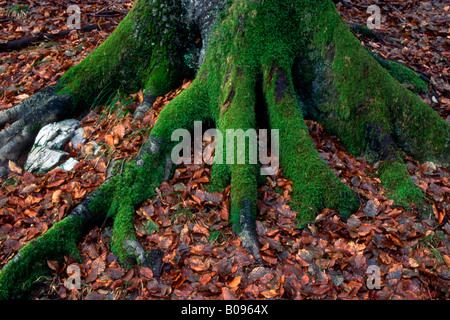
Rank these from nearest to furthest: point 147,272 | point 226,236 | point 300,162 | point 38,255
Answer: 1. point 147,272
2. point 38,255
3. point 226,236
4. point 300,162

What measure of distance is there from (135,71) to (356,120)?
315 centimetres

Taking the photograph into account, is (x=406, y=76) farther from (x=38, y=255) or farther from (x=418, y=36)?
(x=38, y=255)

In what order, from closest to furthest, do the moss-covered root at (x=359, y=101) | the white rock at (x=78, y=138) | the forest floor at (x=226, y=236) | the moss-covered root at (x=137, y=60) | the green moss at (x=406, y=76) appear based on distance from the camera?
the forest floor at (x=226, y=236) < the moss-covered root at (x=359, y=101) < the white rock at (x=78, y=138) < the moss-covered root at (x=137, y=60) < the green moss at (x=406, y=76)

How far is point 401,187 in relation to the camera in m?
3.70

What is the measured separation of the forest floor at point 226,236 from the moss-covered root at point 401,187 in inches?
3.7

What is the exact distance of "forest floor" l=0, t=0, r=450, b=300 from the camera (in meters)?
2.89

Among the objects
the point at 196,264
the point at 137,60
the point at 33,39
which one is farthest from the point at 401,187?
the point at 33,39

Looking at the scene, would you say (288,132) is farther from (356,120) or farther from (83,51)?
(83,51)

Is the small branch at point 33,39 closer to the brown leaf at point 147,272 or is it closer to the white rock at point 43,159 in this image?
the white rock at point 43,159

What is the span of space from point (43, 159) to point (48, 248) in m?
1.64

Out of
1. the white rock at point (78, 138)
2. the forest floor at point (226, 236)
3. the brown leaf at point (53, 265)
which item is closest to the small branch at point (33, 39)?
the forest floor at point (226, 236)

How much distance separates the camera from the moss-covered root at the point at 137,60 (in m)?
4.59

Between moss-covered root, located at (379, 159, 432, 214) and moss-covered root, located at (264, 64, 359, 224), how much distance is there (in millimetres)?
530

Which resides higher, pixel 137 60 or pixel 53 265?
pixel 137 60
